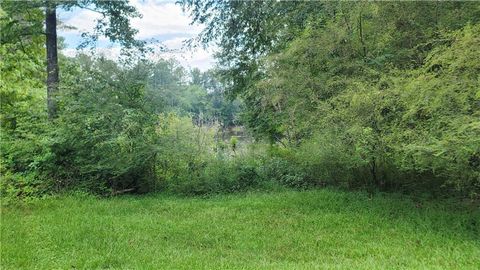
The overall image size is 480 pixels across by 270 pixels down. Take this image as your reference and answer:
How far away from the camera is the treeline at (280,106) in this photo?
616 centimetres

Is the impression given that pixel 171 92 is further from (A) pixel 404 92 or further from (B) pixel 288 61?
(A) pixel 404 92

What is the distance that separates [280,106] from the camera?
1105 centimetres

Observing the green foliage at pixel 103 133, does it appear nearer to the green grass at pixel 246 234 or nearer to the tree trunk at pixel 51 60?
the tree trunk at pixel 51 60

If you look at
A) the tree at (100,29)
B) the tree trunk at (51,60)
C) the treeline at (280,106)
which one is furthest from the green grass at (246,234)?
the tree at (100,29)

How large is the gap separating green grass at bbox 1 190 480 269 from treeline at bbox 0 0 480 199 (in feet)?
2.59

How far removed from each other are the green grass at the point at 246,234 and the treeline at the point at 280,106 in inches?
31.0

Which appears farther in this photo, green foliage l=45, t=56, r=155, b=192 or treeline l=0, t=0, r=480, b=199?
green foliage l=45, t=56, r=155, b=192

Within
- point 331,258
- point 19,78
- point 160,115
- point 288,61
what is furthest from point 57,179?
point 331,258

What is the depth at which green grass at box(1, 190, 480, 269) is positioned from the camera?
4.47m

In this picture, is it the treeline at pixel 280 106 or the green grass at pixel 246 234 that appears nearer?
the green grass at pixel 246 234

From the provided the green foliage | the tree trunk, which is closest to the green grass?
the green foliage

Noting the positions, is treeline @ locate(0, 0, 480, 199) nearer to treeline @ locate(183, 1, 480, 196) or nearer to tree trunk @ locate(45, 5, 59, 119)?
treeline @ locate(183, 1, 480, 196)

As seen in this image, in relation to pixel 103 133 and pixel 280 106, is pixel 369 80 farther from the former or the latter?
pixel 103 133

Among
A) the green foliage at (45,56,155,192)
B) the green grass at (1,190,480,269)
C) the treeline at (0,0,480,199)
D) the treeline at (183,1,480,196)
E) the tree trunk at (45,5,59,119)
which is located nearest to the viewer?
the green grass at (1,190,480,269)
